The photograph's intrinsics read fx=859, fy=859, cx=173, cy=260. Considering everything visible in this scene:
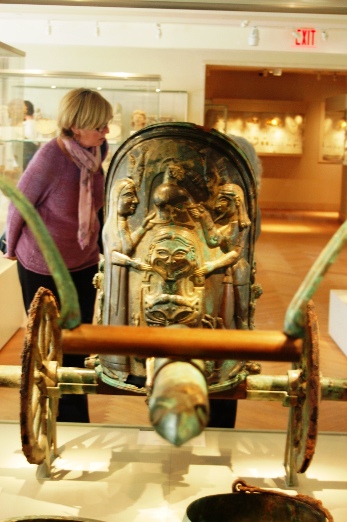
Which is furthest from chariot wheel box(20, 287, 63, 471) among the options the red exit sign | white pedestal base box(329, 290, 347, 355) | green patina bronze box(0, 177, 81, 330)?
the red exit sign

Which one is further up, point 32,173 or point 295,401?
point 32,173

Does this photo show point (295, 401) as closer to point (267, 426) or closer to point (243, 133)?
point (267, 426)

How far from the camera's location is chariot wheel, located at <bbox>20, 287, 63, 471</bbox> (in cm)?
283

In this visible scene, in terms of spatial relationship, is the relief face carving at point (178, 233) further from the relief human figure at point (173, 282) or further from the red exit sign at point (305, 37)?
the red exit sign at point (305, 37)

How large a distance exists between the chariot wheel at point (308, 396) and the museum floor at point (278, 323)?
138 cm

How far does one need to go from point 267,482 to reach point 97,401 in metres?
2.14

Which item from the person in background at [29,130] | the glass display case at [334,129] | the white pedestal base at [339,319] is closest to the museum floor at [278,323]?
the white pedestal base at [339,319]

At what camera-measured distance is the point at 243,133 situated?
1550cm

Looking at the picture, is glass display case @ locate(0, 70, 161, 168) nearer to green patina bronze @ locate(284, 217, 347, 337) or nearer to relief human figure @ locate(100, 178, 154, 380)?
relief human figure @ locate(100, 178, 154, 380)

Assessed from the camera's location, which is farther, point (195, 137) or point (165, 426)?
point (195, 137)

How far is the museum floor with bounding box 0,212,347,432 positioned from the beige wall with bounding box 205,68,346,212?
2.35m

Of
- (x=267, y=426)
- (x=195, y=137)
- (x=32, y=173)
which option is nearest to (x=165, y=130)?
(x=195, y=137)

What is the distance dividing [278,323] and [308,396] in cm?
427

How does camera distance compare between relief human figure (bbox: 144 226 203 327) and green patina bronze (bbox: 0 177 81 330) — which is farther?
relief human figure (bbox: 144 226 203 327)
